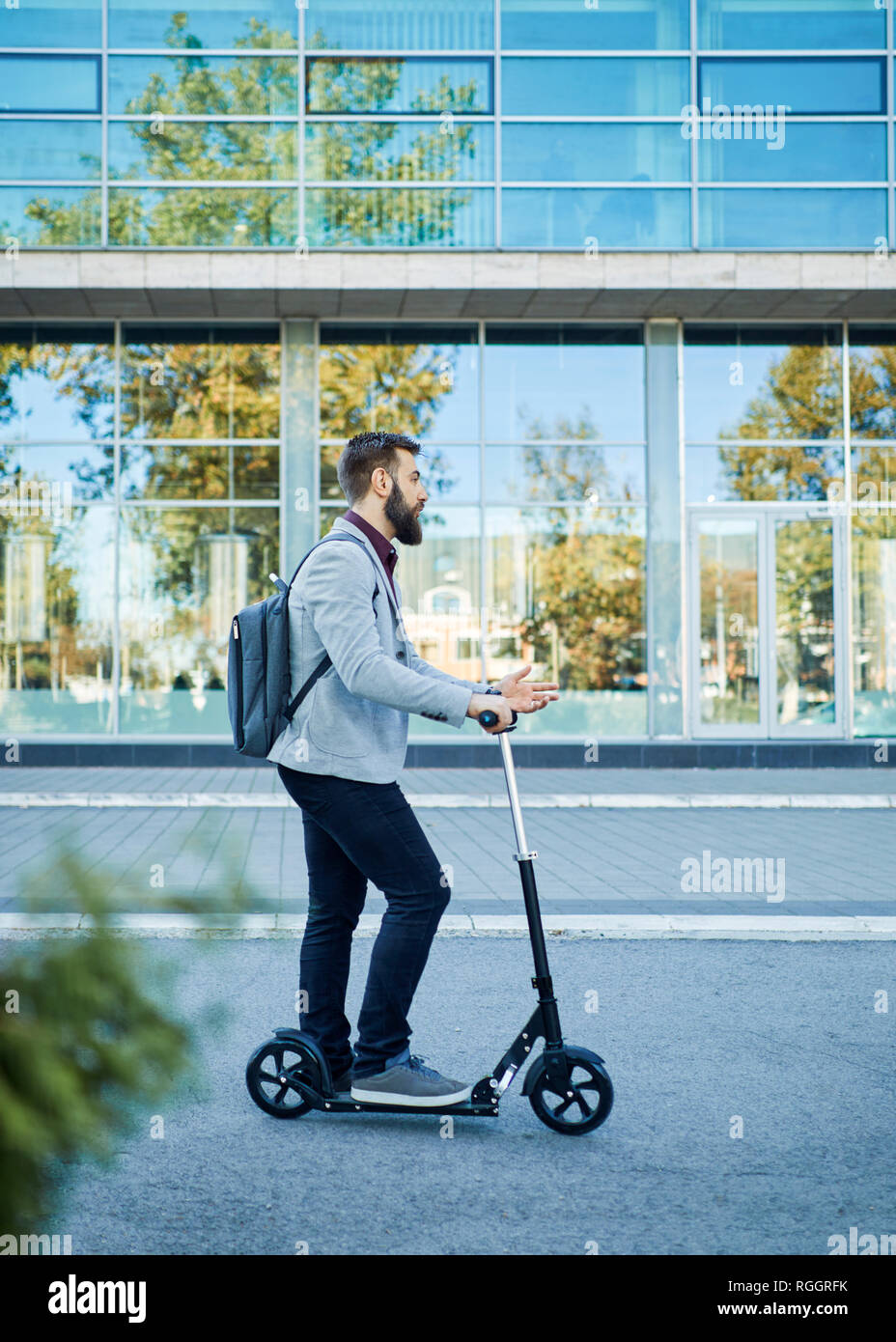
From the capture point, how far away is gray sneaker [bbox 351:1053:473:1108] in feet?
12.5

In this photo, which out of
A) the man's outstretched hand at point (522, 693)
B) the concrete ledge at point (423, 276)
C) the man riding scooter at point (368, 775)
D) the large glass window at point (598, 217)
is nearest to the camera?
the man's outstretched hand at point (522, 693)

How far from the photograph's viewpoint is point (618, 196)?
16.8 metres

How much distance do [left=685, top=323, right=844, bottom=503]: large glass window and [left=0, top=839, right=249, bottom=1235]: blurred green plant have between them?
1677cm

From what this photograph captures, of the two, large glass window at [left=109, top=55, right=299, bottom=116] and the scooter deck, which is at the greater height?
large glass window at [left=109, top=55, right=299, bottom=116]

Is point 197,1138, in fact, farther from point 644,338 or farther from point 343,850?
point 644,338

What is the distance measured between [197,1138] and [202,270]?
14112 millimetres

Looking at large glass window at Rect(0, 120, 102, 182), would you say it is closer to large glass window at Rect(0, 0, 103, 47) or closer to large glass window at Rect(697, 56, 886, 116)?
large glass window at Rect(0, 0, 103, 47)

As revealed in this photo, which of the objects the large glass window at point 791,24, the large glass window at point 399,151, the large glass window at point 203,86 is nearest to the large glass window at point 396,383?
the large glass window at point 399,151

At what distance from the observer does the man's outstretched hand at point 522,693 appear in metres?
3.60

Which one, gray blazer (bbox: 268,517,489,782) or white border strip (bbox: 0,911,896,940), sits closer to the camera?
gray blazer (bbox: 268,517,489,782)

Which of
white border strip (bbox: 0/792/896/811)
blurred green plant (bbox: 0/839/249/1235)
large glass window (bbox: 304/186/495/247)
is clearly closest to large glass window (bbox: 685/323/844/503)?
large glass window (bbox: 304/186/495/247)

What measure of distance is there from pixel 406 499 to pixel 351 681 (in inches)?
26.3

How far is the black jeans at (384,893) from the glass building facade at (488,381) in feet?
43.9

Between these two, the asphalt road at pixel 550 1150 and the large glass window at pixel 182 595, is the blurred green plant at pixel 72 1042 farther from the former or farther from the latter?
the large glass window at pixel 182 595
